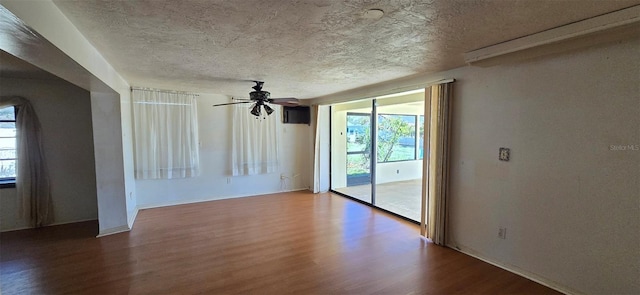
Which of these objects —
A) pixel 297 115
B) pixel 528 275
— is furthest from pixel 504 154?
pixel 297 115

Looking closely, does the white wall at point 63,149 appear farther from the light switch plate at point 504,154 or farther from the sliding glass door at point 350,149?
the light switch plate at point 504,154

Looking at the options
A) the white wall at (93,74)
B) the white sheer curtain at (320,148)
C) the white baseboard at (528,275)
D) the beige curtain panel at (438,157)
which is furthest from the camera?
the white sheer curtain at (320,148)

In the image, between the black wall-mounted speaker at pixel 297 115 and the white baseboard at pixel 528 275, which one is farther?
the black wall-mounted speaker at pixel 297 115

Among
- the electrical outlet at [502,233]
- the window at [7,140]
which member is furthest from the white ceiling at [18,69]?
the electrical outlet at [502,233]

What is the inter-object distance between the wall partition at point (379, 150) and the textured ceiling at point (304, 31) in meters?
3.21

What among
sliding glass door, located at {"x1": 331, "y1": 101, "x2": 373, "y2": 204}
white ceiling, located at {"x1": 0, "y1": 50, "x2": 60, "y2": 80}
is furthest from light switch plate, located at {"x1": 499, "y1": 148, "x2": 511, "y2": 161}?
white ceiling, located at {"x1": 0, "y1": 50, "x2": 60, "y2": 80}

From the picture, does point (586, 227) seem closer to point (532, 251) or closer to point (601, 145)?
point (532, 251)

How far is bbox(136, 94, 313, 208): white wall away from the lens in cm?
533

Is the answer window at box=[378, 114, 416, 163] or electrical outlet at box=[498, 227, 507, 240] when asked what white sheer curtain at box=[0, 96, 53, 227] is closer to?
electrical outlet at box=[498, 227, 507, 240]

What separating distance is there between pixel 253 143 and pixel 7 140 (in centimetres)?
378

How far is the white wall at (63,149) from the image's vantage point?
4102mm

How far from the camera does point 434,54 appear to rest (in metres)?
2.84

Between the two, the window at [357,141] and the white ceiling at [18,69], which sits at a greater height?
the white ceiling at [18,69]

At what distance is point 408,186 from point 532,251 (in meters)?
4.28
